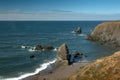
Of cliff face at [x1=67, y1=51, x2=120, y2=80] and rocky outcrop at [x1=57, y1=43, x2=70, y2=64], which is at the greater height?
cliff face at [x1=67, y1=51, x2=120, y2=80]

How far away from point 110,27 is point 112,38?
8.63 meters

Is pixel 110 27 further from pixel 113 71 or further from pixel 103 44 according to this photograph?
pixel 113 71

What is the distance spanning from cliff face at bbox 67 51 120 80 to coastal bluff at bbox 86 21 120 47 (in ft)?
238

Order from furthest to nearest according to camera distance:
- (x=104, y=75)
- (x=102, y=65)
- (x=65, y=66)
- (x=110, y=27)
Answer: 1. (x=110, y=27)
2. (x=65, y=66)
3. (x=102, y=65)
4. (x=104, y=75)

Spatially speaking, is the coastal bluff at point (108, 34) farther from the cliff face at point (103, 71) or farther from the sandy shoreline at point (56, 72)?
the cliff face at point (103, 71)

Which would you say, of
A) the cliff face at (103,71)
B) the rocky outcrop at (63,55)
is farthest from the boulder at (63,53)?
the cliff face at (103,71)

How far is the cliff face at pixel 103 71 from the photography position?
2748cm

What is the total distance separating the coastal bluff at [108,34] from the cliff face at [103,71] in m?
72.5

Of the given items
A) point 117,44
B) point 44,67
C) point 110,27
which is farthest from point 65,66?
point 110,27

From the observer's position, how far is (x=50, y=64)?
6506 centimetres

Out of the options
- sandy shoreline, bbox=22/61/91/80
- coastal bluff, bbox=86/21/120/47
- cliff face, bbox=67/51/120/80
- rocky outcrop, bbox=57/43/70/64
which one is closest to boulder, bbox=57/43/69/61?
rocky outcrop, bbox=57/43/70/64

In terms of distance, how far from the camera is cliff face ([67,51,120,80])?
27.5 m

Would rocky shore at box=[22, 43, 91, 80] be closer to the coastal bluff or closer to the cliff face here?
the cliff face

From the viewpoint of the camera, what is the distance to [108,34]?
111 m
